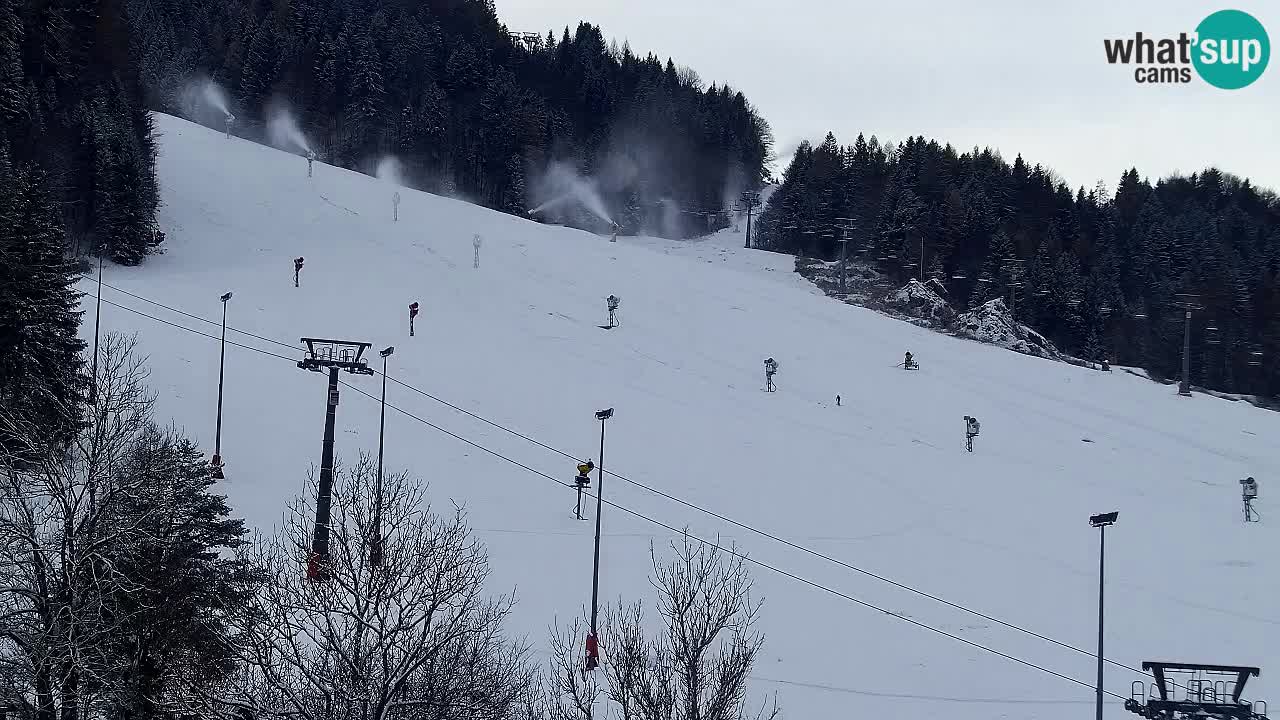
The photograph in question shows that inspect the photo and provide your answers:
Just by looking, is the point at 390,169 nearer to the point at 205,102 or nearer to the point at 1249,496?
the point at 205,102

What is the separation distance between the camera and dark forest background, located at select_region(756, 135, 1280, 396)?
7781 cm

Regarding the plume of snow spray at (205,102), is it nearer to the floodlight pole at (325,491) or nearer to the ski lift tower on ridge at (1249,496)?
the floodlight pole at (325,491)

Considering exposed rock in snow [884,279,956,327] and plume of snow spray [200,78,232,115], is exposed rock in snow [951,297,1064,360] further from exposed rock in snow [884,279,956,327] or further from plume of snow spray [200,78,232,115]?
plume of snow spray [200,78,232,115]

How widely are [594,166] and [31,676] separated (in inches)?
4270

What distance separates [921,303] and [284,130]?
63627 mm


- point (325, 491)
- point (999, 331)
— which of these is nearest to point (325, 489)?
point (325, 491)

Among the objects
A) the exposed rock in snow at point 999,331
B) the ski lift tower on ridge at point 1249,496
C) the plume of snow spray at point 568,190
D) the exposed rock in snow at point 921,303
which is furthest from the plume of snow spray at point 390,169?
the ski lift tower on ridge at point 1249,496

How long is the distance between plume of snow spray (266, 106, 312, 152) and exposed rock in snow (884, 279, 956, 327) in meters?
58.1

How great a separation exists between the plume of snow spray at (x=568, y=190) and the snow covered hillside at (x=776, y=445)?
45.6 m

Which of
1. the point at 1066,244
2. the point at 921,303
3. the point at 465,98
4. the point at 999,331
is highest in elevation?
the point at 465,98

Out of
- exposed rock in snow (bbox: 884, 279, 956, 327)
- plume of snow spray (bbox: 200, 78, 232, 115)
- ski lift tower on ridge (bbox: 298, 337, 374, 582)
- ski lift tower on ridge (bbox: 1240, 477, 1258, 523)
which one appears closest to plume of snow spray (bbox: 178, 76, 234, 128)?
plume of snow spray (bbox: 200, 78, 232, 115)

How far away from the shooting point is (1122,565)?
Result: 27.2 metres

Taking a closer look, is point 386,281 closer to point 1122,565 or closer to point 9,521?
point 1122,565

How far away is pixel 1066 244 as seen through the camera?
96062 mm
